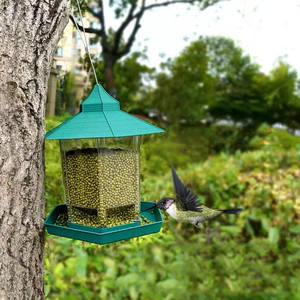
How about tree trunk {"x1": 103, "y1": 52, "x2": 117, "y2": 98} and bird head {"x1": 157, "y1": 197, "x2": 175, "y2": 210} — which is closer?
bird head {"x1": 157, "y1": 197, "x2": 175, "y2": 210}

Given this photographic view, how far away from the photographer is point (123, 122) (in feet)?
4.50

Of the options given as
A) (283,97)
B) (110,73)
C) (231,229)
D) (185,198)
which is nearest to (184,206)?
(185,198)

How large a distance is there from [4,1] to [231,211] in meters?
1.03

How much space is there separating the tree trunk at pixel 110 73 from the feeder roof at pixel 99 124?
215 centimetres

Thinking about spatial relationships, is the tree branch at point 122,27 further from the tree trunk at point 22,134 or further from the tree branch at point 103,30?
the tree trunk at point 22,134

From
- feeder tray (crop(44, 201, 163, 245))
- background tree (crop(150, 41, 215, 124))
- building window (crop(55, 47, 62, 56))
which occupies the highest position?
building window (crop(55, 47, 62, 56))

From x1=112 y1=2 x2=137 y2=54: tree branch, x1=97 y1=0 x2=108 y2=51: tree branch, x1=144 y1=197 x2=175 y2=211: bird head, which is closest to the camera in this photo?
x1=144 y1=197 x2=175 y2=211: bird head

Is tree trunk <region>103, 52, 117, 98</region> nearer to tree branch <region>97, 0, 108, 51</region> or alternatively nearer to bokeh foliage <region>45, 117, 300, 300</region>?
tree branch <region>97, 0, 108, 51</region>

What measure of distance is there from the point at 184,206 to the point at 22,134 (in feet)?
2.24

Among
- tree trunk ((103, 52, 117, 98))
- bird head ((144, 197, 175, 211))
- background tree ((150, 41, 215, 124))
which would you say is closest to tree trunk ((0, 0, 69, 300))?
bird head ((144, 197, 175, 211))

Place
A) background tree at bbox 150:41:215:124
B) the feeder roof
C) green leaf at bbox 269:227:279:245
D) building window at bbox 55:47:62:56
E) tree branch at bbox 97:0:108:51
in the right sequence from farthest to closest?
1. background tree at bbox 150:41:215:124
2. tree branch at bbox 97:0:108:51
3. green leaf at bbox 269:227:279:245
4. building window at bbox 55:47:62:56
5. the feeder roof

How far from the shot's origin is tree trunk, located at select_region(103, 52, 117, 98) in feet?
12.6

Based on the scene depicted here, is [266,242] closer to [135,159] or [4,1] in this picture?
[135,159]

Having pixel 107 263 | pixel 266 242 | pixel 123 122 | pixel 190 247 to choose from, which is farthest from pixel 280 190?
pixel 123 122
